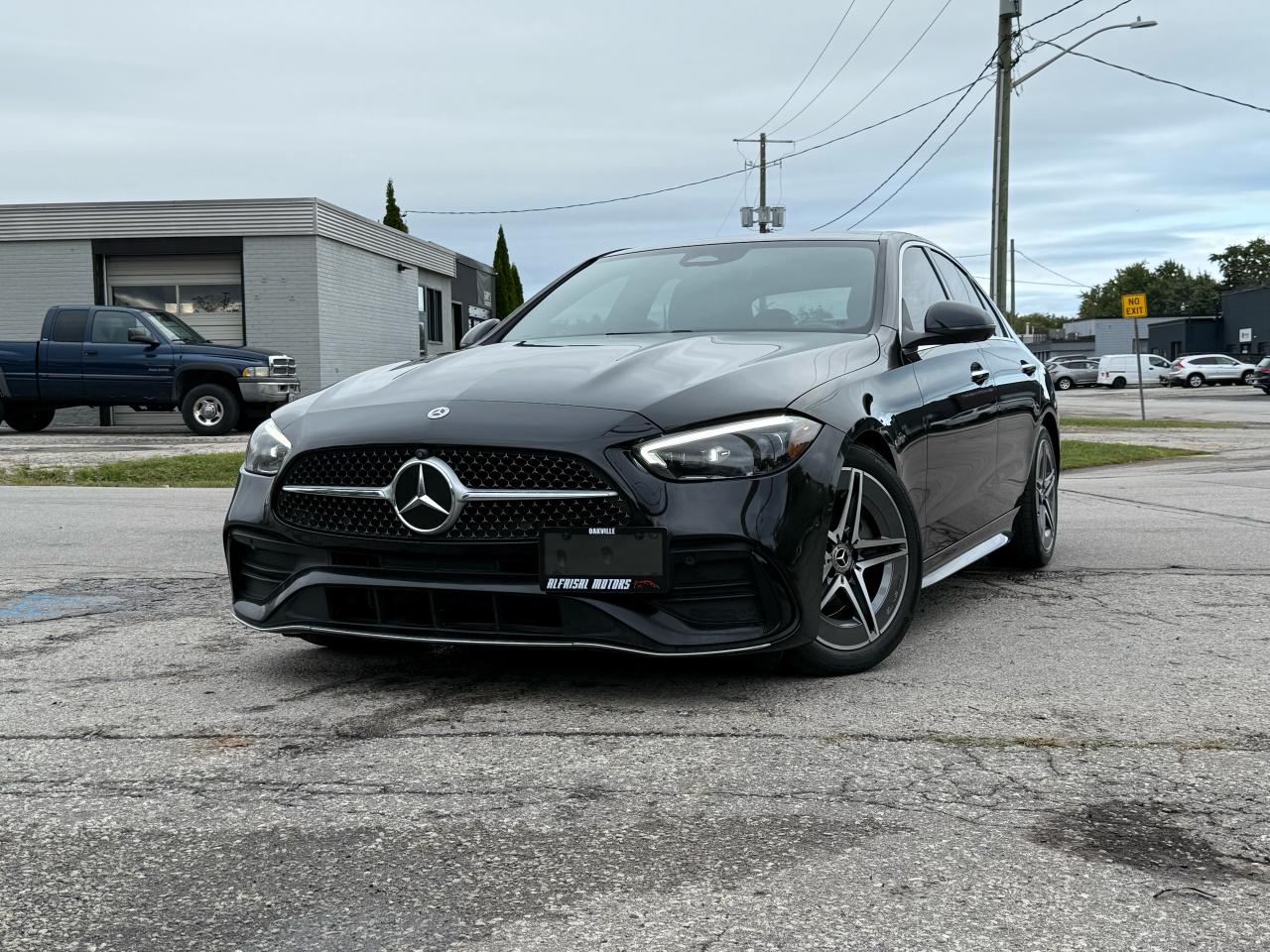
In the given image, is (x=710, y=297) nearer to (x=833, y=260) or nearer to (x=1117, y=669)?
(x=833, y=260)

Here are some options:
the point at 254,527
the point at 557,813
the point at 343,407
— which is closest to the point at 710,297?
the point at 343,407

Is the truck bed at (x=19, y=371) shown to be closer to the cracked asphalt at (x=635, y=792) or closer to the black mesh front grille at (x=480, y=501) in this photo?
the cracked asphalt at (x=635, y=792)

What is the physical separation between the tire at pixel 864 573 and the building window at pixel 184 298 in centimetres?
2807

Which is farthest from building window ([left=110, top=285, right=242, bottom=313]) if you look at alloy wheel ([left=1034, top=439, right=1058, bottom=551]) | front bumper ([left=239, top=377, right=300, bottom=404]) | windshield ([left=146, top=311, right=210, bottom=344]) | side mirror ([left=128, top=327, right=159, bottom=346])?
alloy wheel ([left=1034, top=439, right=1058, bottom=551])

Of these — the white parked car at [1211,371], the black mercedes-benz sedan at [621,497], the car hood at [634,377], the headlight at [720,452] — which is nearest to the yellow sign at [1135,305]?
the black mercedes-benz sedan at [621,497]

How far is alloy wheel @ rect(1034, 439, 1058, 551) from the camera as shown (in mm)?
6782

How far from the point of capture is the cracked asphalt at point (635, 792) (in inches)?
97.9

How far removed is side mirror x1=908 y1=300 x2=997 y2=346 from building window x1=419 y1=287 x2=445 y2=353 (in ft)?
111

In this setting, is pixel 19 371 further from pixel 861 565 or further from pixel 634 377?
pixel 861 565

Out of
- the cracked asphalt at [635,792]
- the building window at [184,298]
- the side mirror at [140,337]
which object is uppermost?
the building window at [184,298]

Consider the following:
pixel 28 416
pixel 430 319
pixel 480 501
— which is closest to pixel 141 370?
pixel 28 416

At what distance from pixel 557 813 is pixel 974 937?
99 cm

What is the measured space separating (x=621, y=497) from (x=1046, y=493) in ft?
12.4

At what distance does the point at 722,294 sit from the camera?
5.50 m
